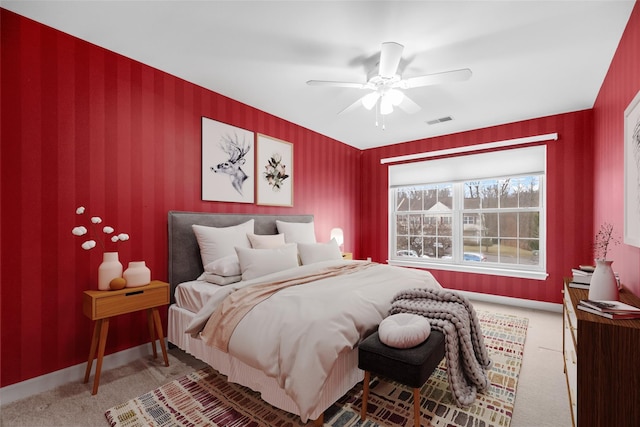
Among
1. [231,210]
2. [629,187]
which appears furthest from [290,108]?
[629,187]

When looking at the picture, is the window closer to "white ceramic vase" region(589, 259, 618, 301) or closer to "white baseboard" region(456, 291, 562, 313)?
"white baseboard" region(456, 291, 562, 313)

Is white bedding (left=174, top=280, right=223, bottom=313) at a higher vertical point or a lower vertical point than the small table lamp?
lower

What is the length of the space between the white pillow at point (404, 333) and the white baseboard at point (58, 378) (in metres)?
2.24

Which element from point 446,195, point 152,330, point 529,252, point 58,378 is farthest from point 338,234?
point 58,378

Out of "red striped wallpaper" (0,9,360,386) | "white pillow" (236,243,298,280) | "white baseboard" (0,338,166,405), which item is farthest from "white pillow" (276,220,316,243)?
"white baseboard" (0,338,166,405)

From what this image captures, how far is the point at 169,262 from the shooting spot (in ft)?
9.27

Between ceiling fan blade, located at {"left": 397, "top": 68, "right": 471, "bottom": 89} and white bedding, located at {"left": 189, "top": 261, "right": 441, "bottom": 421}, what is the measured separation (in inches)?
68.7

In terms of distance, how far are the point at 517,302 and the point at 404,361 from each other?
3.47 meters

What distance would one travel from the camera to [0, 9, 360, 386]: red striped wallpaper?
2020 mm

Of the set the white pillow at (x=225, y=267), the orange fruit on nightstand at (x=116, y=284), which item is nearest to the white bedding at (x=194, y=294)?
the white pillow at (x=225, y=267)

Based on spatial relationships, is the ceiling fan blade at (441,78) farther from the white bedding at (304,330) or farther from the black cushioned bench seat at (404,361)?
the black cushioned bench seat at (404,361)

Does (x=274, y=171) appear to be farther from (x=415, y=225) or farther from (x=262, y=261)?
(x=415, y=225)

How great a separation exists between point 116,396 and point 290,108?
10.8ft

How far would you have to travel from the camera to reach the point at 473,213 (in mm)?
4578
